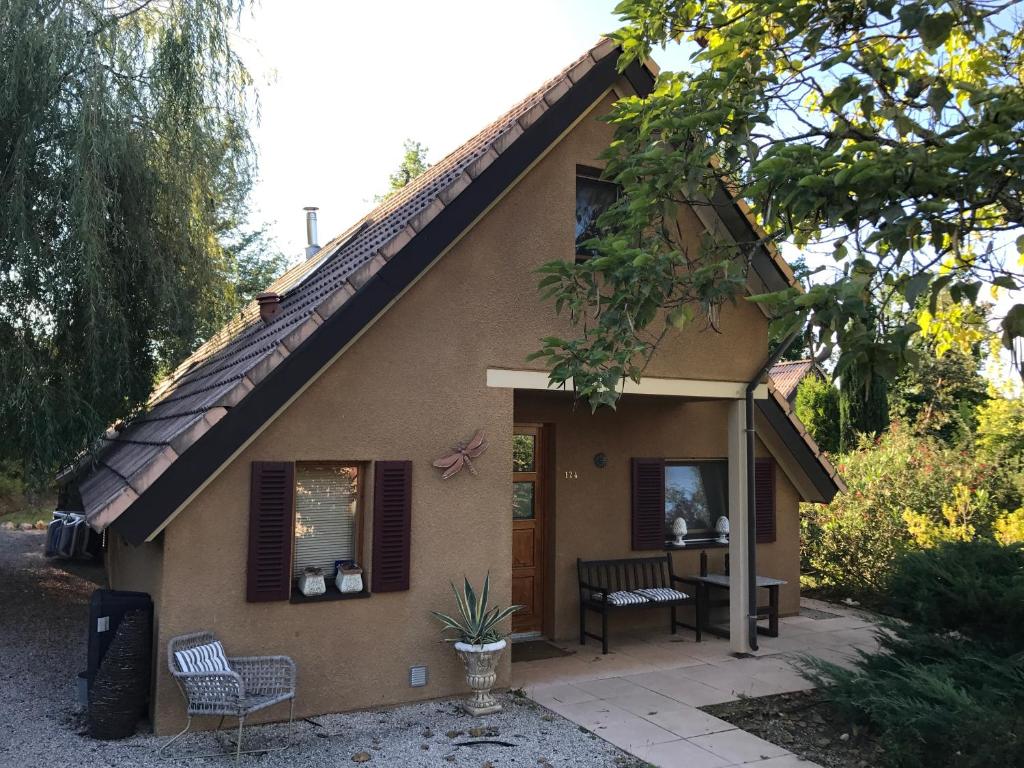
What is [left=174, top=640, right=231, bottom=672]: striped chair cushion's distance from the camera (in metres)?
5.75

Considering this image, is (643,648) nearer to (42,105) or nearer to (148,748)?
(148,748)

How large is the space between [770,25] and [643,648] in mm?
6790

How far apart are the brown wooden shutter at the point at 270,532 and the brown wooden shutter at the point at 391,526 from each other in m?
0.76

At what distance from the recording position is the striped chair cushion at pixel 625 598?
29.8 ft

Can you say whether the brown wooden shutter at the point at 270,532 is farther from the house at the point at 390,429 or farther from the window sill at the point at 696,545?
the window sill at the point at 696,545

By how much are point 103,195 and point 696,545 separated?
27.3 feet

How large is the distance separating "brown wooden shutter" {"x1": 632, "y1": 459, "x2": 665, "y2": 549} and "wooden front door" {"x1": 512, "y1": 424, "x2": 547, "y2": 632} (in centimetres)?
124

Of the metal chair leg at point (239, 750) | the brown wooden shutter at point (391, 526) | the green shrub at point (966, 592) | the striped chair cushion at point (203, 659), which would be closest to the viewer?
the metal chair leg at point (239, 750)

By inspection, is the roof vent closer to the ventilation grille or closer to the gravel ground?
the ventilation grille

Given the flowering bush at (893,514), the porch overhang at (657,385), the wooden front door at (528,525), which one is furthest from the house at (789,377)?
the wooden front door at (528,525)

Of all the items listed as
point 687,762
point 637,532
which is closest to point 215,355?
point 637,532

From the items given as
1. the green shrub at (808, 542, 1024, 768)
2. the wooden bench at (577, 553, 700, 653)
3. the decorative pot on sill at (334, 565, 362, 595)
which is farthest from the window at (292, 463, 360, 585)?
the green shrub at (808, 542, 1024, 768)

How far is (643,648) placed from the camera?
9.32 meters

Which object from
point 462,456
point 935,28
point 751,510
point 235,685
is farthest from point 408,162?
point 935,28
